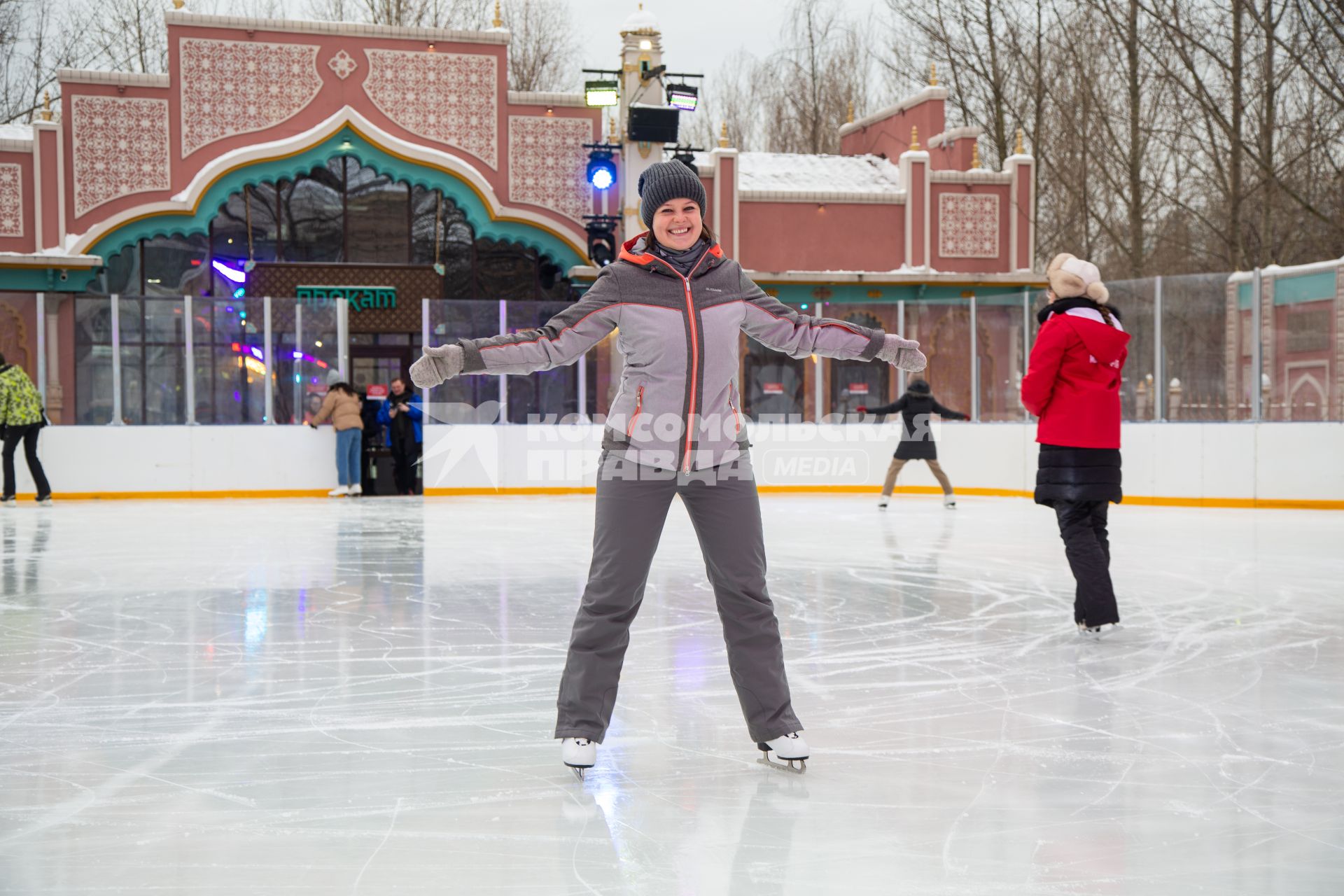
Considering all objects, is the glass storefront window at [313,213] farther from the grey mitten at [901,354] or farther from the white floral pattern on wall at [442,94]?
the grey mitten at [901,354]

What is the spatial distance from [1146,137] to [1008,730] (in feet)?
63.2

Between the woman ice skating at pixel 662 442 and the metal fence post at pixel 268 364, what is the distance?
1090 centimetres

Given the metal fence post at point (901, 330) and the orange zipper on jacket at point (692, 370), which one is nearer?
the orange zipper on jacket at point (692, 370)

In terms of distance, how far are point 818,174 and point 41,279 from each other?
10278 millimetres

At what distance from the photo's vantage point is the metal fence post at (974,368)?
13.8 meters

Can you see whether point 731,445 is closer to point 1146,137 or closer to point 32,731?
point 32,731

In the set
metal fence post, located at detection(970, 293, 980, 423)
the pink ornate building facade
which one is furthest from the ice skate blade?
metal fence post, located at detection(970, 293, 980, 423)

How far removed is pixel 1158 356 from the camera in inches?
464

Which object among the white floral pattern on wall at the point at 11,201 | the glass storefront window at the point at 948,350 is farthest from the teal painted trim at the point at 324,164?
the glass storefront window at the point at 948,350

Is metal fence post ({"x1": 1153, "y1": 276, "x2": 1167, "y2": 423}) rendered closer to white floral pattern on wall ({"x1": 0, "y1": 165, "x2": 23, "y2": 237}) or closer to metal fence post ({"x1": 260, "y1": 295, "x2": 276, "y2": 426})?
metal fence post ({"x1": 260, "y1": 295, "x2": 276, "y2": 426})

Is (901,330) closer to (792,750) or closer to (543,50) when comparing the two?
(792,750)

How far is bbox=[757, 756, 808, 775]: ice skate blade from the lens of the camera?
9.39ft

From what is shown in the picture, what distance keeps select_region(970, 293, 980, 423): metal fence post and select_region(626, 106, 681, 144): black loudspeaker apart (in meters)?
4.30

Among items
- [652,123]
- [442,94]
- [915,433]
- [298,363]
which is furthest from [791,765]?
[442,94]
